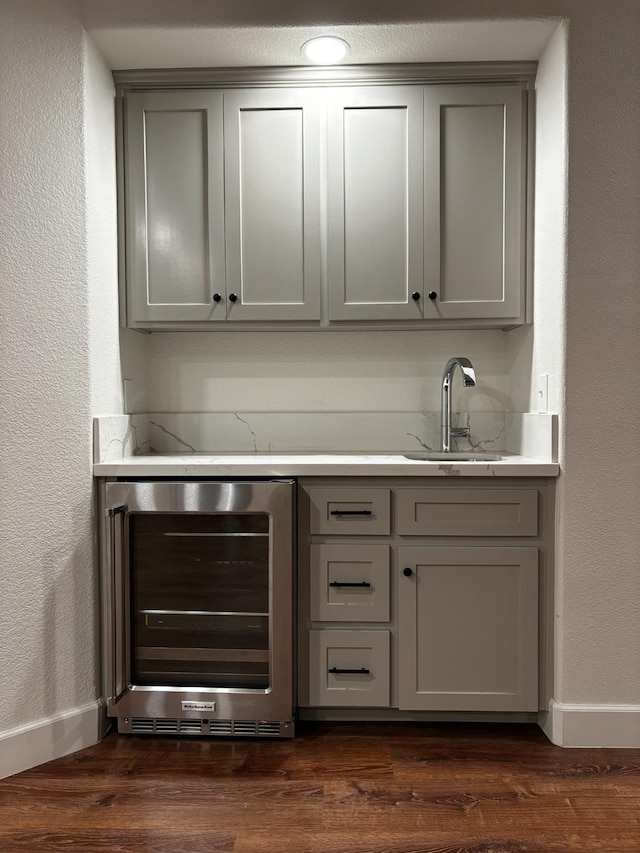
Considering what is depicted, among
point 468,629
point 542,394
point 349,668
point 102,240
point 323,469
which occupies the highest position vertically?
point 102,240

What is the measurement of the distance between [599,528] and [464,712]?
782mm

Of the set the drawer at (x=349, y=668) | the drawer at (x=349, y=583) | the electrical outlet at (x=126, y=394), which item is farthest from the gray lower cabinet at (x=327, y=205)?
the drawer at (x=349, y=668)

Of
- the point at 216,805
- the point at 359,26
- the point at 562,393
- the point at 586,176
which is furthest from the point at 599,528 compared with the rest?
the point at 359,26

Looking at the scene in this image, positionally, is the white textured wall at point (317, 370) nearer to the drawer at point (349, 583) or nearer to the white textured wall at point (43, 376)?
the white textured wall at point (43, 376)

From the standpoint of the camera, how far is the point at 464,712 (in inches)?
81.6

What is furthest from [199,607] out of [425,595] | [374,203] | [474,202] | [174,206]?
[474,202]

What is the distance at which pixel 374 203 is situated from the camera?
89.1 inches

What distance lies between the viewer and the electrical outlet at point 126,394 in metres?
2.35

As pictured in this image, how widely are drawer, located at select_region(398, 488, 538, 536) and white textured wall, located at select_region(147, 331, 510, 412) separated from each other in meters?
0.65

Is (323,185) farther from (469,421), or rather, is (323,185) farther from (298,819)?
(298,819)

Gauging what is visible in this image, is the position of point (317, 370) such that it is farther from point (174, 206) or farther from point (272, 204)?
point (174, 206)

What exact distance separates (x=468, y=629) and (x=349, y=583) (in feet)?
1.39

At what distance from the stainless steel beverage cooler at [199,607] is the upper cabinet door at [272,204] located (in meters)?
0.76

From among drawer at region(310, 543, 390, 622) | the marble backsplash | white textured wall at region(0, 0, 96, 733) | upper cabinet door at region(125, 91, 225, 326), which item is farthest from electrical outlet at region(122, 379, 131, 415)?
drawer at region(310, 543, 390, 622)
